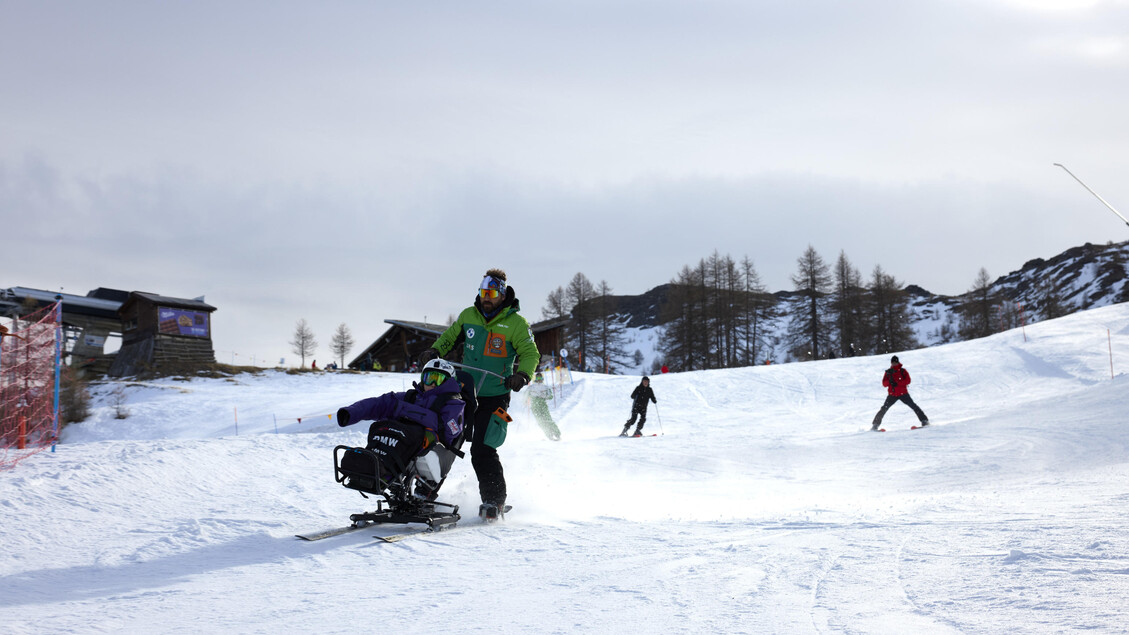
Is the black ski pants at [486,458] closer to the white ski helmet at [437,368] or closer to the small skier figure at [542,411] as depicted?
the white ski helmet at [437,368]

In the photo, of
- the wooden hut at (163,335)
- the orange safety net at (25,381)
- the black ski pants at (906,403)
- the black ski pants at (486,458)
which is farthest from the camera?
the wooden hut at (163,335)

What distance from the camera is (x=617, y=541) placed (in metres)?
5.12

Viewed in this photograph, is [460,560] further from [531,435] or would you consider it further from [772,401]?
[772,401]

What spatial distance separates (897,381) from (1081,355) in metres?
14.9

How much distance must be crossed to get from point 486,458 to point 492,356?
0.92 meters

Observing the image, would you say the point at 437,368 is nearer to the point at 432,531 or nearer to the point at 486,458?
the point at 486,458

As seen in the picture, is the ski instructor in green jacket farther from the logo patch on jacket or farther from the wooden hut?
the wooden hut

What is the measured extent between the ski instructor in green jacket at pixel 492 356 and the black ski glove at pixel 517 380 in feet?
0.06

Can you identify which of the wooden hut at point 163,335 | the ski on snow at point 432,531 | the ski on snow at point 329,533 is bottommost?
the ski on snow at point 432,531

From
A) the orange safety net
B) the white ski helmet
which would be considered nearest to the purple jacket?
the white ski helmet

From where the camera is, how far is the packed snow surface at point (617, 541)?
333cm

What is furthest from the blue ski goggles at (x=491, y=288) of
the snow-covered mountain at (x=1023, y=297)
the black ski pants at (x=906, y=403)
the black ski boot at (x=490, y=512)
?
the snow-covered mountain at (x=1023, y=297)

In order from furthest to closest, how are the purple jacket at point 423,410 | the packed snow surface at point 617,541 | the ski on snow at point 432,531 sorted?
the purple jacket at point 423,410
the ski on snow at point 432,531
the packed snow surface at point 617,541

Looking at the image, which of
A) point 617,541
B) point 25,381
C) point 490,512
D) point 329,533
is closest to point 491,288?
point 490,512
